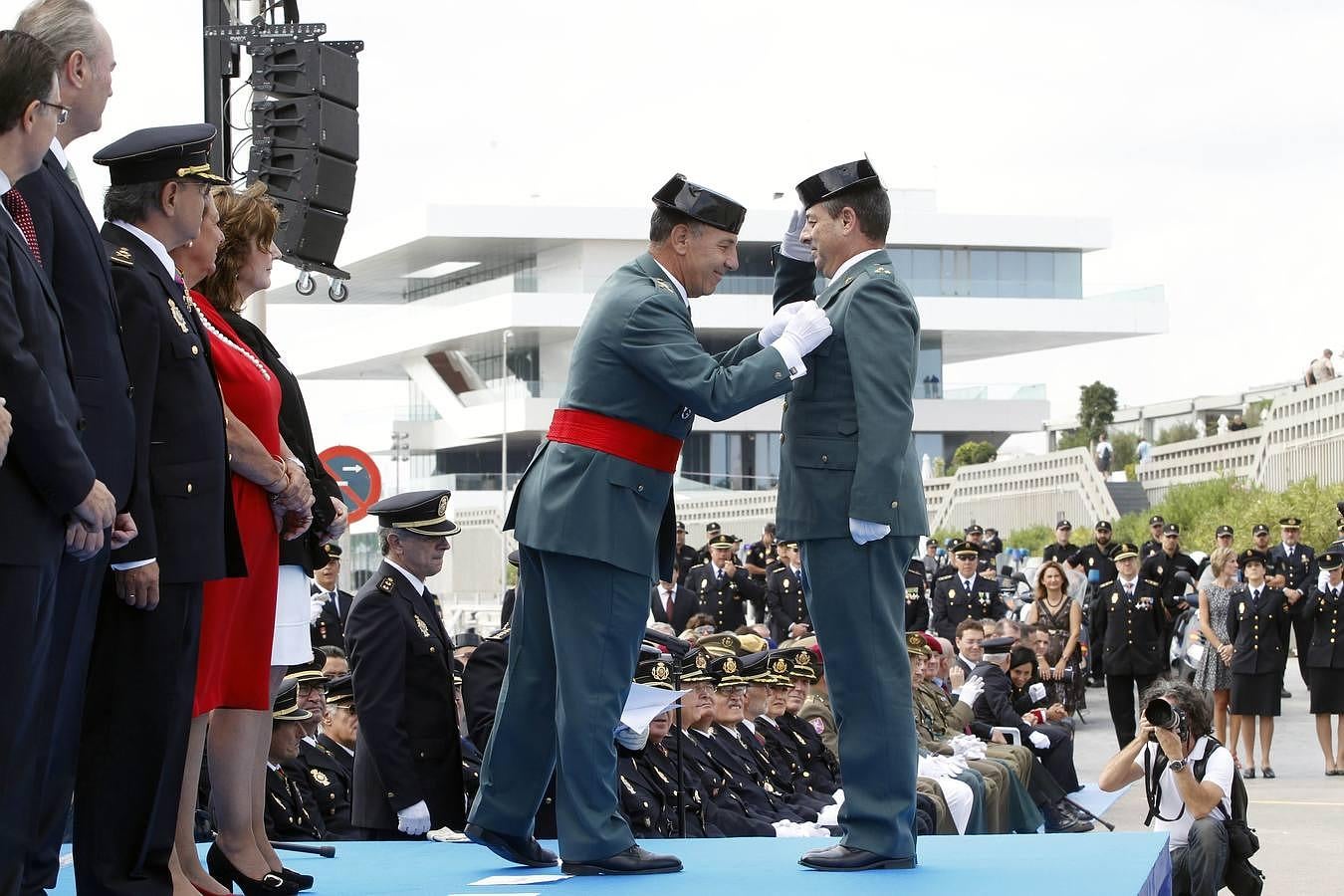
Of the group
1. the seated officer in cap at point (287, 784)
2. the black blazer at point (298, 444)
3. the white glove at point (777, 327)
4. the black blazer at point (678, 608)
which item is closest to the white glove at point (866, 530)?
the white glove at point (777, 327)

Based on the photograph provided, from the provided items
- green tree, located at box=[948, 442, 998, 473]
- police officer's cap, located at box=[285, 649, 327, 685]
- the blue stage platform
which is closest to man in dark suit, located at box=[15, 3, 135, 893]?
the blue stage platform

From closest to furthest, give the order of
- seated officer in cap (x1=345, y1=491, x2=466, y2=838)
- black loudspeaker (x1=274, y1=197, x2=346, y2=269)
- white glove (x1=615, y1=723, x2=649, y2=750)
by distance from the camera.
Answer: white glove (x1=615, y1=723, x2=649, y2=750)
seated officer in cap (x1=345, y1=491, x2=466, y2=838)
black loudspeaker (x1=274, y1=197, x2=346, y2=269)

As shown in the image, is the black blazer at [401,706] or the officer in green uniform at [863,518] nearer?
the officer in green uniform at [863,518]

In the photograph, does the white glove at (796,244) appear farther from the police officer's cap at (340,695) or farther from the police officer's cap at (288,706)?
the police officer's cap at (340,695)

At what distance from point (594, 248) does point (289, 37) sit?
53.2 meters

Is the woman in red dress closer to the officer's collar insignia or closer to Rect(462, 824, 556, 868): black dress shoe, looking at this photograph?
the officer's collar insignia

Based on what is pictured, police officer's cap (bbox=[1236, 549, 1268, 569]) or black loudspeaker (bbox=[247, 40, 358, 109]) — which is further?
police officer's cap (bbox=[1236, 549, 1268, 569])

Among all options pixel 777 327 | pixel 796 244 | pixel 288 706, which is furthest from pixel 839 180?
pixel 288 706

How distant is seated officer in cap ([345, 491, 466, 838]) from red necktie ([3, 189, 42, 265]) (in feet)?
8.09

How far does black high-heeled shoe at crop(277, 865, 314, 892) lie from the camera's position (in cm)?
423

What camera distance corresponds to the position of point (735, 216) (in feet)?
15.1

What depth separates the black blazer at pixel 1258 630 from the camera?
1434 centimetres

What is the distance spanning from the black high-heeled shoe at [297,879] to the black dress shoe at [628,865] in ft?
1.97

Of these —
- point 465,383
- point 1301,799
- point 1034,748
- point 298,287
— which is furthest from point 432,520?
point 465,383
